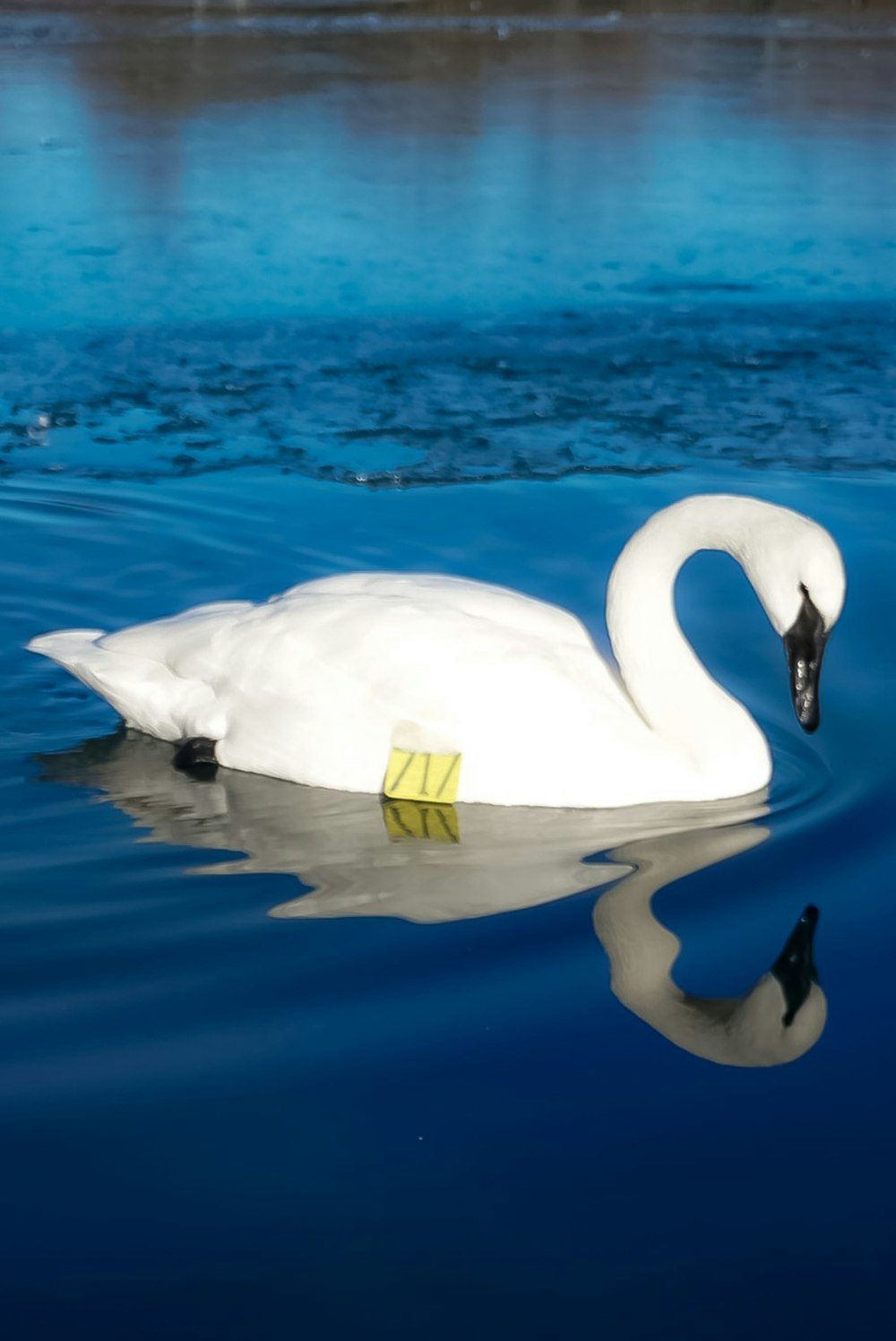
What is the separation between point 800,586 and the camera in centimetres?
416

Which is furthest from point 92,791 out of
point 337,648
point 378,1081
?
point 378,1081

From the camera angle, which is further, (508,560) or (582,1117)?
(508,560)

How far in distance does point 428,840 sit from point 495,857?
0.65 feet

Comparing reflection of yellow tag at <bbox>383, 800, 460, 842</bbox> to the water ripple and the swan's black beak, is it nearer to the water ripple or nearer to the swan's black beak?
the swan's black beak

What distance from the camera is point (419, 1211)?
9.43 feet

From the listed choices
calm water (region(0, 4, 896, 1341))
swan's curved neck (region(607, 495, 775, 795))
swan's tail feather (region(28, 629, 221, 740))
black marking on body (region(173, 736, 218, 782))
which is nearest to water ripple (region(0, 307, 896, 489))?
calm water (region(0, 4, 896, 1341))

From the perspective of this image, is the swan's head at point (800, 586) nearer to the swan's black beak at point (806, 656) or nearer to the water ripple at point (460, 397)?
the swan's black beak at point (806, 656)

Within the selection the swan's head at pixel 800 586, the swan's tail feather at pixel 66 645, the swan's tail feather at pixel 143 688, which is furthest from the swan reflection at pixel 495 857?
the swan's head at pixel 800 586

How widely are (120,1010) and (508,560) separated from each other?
3.11 meters

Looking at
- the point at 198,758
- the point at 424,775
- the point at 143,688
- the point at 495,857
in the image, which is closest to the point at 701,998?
the point at 495,857

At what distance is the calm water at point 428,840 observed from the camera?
9.29 ft

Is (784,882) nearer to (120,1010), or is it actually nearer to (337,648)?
(337,648)

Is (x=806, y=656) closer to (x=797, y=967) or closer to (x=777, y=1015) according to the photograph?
(x=797, y=967)

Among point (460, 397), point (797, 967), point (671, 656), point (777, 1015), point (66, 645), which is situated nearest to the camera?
point (777, 1015)
